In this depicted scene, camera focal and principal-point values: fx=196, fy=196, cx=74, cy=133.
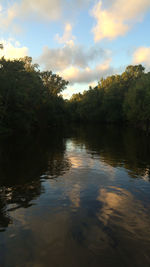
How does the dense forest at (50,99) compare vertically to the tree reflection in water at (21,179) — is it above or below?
above

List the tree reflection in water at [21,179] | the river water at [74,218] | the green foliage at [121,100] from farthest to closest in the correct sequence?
the green foliage at [121,100] < the tree reflection in water at [21,179] < the river water at [74,218]

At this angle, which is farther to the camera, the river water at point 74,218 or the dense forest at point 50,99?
the dense forest at point 50,99

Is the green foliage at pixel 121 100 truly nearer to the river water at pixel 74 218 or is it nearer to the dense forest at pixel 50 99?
the dense forest at pixel 50 99

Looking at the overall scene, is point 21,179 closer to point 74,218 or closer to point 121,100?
point 74,218

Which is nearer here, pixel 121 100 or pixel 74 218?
pixel 74 218

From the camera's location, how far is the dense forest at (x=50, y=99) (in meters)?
44.2

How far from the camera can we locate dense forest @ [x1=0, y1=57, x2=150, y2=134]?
44156 millimetres

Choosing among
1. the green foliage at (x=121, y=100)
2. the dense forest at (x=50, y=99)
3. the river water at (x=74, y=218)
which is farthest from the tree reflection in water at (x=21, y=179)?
the green foliage at (x=121, y=100)

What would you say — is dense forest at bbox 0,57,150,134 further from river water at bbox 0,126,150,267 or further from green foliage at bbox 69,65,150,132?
river water at bbox 0,126,150,267

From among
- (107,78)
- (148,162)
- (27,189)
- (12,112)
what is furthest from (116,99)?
(27,189)

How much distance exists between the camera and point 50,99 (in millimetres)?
79000

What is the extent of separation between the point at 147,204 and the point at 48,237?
5.12m

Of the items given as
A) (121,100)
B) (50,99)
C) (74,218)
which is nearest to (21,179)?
(74,218)

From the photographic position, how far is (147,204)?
9.44 m
